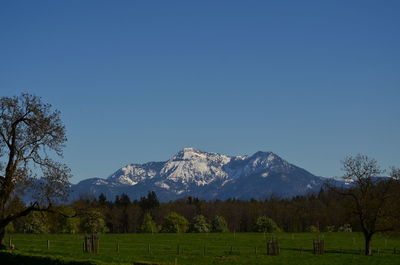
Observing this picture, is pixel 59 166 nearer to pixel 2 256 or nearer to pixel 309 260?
pixel 2 256

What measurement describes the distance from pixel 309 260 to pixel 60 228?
3911 inches

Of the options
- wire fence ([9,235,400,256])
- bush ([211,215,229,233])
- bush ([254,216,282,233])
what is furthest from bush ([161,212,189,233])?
wire fence ([9,235,400,256])

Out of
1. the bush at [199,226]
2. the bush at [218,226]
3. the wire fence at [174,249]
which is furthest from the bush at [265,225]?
the wire fence at [174,249]

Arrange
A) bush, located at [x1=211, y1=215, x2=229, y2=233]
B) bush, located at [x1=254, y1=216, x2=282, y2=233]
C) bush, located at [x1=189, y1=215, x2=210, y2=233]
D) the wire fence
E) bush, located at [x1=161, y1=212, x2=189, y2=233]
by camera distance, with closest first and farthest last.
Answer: the wire fence
bush, located at [x1=189, y1=215, x2=210, y2=233]
bush, located at [x1=254, y1=216, x2=282, y2=233]
bush, located at [x1=161, y1=212, x2=189, y2=233]
bush, located at [x1=211, y1=215, x2=229, y2=233]

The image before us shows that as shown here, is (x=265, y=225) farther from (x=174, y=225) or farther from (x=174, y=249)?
(x=174, y=249)

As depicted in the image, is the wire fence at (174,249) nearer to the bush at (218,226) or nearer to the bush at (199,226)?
the bush at (199,226)

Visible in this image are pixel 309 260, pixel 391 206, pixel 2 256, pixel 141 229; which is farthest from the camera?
pixel 141 229

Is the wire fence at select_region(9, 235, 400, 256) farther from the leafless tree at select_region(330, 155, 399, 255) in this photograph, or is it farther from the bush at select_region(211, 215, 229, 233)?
the bush at select_region(211, 215, 229, 233)

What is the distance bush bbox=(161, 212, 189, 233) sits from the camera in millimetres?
154087

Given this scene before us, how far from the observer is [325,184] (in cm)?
7525

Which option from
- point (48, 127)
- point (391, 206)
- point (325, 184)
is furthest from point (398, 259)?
point (48, 127)

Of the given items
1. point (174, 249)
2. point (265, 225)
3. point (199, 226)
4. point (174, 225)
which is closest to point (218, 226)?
point (199, 226)

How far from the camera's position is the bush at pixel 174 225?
154087 millimetres

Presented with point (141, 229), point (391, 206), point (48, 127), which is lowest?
point (141, 229)
